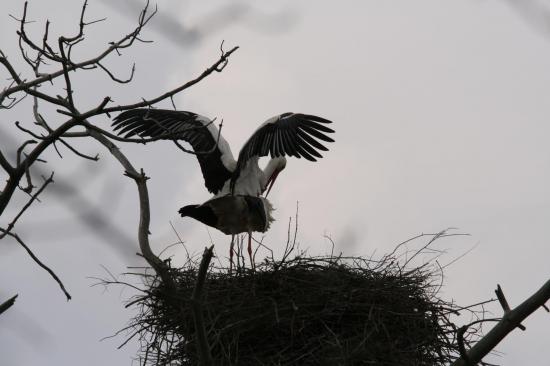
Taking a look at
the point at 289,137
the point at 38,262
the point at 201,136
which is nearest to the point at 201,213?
the point at 201,136

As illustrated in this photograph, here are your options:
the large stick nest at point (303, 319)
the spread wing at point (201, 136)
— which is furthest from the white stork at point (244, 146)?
the large stick nest at point (303, 319)

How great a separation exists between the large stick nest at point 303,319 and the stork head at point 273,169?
239 centimetres

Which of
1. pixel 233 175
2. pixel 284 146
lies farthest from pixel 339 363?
pixel 233 175

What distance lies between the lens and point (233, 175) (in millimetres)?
8391

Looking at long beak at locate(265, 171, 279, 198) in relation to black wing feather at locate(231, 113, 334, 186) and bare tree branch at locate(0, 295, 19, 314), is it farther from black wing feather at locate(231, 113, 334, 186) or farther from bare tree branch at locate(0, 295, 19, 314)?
bare tree branch at locate(0, 295, 19, 314)

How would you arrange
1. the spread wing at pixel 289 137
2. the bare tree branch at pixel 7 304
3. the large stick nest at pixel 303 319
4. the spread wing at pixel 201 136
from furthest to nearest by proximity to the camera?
1. the spread wing at pixel 201 136
2. the spread wing at pixel 289 137
3. the large stick nest at pixel 303 319
4. the bare tree branch at pixel 7 304

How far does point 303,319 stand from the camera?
632cm

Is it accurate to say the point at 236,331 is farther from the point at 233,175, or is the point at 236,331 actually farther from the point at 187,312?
the point at 233,175

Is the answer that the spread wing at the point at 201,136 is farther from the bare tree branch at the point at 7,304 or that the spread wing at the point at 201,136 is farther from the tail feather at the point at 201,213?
the bare tree branch at the point at 7,304

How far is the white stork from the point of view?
767 centimetres

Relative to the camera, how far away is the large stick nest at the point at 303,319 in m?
6.13

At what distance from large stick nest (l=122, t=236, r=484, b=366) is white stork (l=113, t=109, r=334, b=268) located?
1.31 meters

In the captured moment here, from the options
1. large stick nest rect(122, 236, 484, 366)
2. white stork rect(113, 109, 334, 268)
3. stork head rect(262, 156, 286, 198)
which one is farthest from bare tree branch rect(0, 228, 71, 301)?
stork head rect(262, 156, 286, 198)

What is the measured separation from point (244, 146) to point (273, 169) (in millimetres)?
1154
